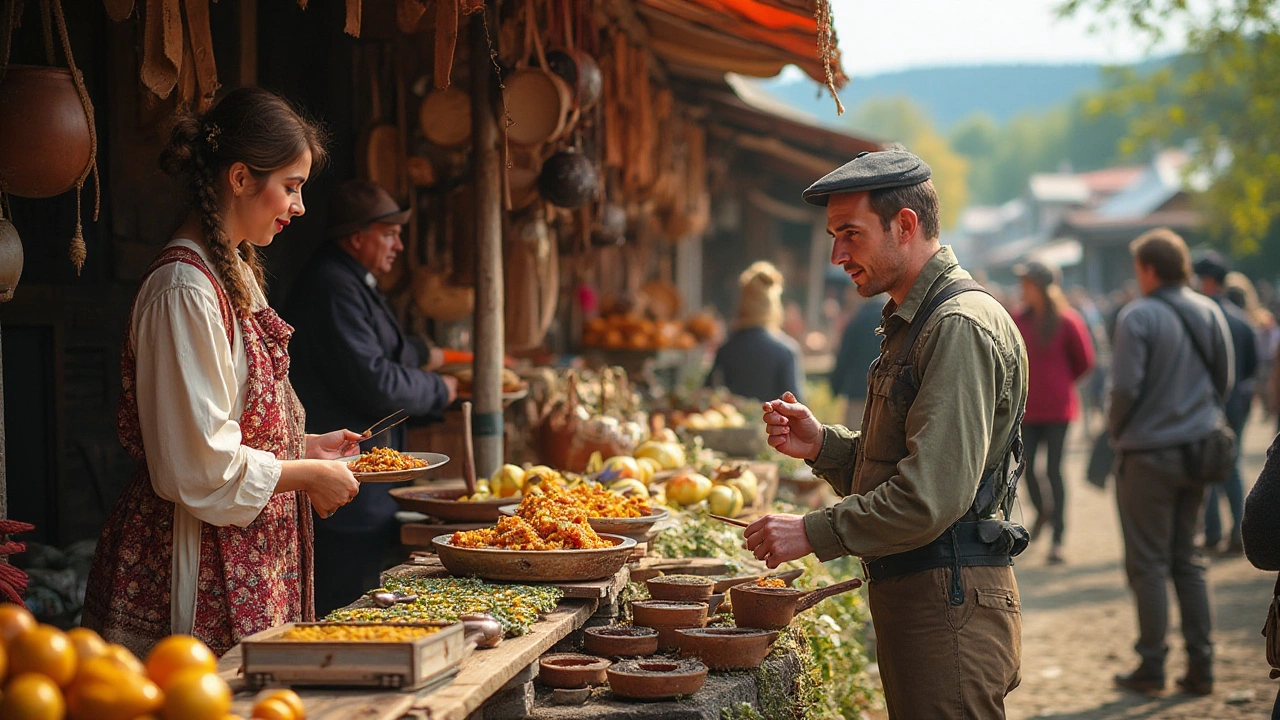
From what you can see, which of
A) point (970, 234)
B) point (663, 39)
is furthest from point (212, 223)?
point (970, 234)

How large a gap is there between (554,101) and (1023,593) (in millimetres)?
5355

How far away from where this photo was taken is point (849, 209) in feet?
10.1

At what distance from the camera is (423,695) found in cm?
235

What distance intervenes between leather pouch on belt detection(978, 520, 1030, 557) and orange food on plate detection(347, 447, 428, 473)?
1457mm

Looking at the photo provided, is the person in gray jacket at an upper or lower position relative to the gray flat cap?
lower

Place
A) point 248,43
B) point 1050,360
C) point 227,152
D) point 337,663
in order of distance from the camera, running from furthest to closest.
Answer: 1. point 1050,360
2. point 248,43
3. point 227,152
4. point 337,663

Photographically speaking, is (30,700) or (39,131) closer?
(30,700)

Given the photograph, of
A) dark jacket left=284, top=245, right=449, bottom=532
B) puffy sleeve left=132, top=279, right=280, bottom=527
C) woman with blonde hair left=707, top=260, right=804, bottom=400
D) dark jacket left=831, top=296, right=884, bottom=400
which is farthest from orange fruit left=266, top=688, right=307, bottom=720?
dark jacket left=831, top=296, right=884, bottom=400

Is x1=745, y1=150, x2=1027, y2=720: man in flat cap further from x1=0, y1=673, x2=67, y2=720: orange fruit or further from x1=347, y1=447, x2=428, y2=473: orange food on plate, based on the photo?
x1=0, y1=673, x2=67, y2=720: orange fruit

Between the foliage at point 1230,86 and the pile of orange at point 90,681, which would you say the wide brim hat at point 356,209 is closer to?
the pile of orange at point 90,681

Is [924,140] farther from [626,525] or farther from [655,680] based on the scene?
[655,680]

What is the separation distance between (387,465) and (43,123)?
1186 millimetres

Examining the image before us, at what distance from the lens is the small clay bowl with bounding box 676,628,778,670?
3.46m

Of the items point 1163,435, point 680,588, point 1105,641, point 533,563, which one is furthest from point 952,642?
point 1105,641
